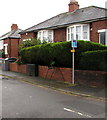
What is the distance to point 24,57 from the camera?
52.7ft

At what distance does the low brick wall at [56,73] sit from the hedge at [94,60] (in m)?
1.13

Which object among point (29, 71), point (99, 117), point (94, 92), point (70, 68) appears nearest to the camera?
point (99, 117)

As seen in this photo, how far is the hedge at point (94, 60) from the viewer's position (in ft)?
29.5

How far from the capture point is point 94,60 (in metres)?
9.44

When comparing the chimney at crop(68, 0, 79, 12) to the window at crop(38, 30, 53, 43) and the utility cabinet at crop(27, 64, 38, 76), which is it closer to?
the window at crop(38, 30, 53, 43)

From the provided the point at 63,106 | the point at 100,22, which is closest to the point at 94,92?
the point at 63,106

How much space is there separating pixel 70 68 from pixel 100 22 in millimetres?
6764

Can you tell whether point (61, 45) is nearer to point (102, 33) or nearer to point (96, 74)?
point (96, 74)

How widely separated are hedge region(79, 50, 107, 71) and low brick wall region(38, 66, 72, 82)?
1.13 meters

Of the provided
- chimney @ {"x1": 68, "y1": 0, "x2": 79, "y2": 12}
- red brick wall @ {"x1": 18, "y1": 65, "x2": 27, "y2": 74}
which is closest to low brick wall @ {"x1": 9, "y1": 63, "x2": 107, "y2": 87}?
red brick wall @ {"x1": 18, "y1": 65, "x2": 27, "y2": 74}

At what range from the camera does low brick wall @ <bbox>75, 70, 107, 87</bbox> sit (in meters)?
8.88

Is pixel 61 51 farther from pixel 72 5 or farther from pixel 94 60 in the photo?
pixel 72 5

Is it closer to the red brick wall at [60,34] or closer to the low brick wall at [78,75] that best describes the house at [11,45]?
the red brick wall at [60,34]

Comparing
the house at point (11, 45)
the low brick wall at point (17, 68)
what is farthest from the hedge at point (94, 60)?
the house at point (11, 45)
